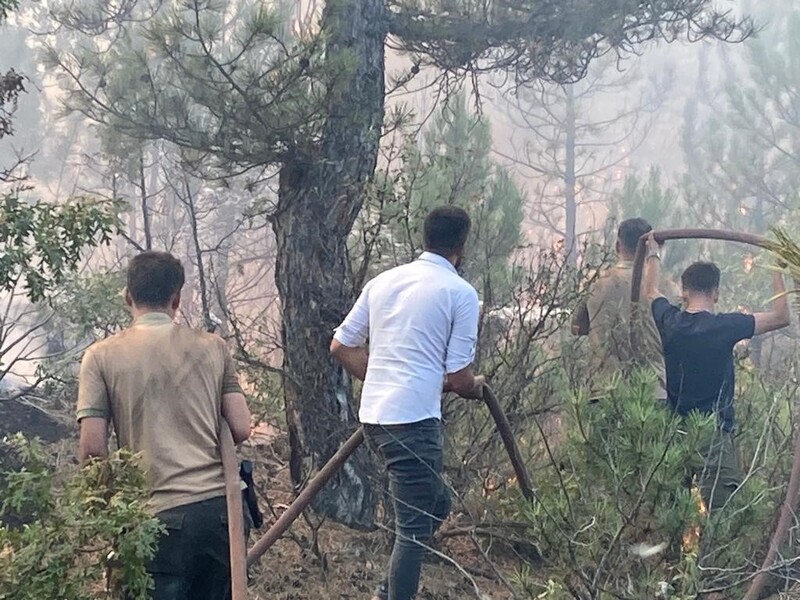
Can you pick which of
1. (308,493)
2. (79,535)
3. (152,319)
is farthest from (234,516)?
(308,493)

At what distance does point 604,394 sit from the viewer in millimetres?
4262

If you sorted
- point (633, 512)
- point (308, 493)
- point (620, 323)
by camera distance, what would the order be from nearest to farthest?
point (633, 512)
point (308, 493)
point (620, 323)

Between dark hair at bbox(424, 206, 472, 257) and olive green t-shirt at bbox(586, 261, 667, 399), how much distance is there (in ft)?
5.52

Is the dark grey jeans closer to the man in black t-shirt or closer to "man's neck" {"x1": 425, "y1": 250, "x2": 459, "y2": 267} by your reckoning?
"man's neck" {"x1": 425, "y1": 250, "x2": 459, "y2": 267}

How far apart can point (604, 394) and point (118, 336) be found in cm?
215

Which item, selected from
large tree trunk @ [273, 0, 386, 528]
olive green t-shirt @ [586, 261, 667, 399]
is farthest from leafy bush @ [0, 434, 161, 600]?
olive green t-shirt @ [586, 261, 667, 399]

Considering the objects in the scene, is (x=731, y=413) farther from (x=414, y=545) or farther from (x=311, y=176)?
(x=311, y=176)

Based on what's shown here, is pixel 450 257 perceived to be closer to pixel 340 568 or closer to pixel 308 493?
pixel 308 493

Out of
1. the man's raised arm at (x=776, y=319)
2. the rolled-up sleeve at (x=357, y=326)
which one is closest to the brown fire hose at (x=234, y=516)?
the rolled-up sleeve at (x=357, y=326)

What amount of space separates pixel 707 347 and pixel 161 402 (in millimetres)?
3023

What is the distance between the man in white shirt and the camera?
3.83m

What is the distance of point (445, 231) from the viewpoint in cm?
397

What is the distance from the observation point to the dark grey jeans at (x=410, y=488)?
12.6ft

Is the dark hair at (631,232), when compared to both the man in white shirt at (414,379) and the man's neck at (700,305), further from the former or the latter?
the man in white shirt at (414,379)
